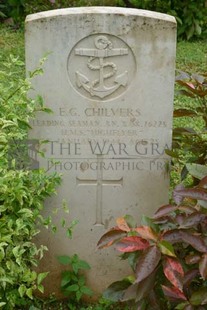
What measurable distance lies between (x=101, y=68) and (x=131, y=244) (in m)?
1.00

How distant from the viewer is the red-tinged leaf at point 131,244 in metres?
2.89

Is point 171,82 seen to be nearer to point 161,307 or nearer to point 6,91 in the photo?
point 6,91

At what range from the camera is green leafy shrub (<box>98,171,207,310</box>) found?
2869 millimetres

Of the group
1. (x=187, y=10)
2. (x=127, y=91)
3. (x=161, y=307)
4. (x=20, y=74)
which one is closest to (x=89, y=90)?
(x=127, y=91)

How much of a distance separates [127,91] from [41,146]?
1.76ft

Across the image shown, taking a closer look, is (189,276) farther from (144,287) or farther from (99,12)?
(99,12)

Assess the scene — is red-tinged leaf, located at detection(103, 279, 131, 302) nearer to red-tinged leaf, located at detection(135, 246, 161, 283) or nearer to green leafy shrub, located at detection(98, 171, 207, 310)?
green leafy shrub, located at detection(98, 171, 207, 310)

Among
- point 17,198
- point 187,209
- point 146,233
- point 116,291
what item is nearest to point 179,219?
point 187,209

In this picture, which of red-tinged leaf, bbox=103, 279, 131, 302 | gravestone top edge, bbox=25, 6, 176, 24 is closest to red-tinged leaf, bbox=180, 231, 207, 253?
red-tinged leaf, bbox=103, 279, 131, 302

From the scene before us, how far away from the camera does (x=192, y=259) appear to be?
116 inches

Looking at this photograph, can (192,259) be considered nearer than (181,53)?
Yes

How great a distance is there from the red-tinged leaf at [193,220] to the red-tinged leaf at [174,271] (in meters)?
0.16

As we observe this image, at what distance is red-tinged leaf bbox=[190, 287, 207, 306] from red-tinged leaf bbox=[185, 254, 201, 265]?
141mm

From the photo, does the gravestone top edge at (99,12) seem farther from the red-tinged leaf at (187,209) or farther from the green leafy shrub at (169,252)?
the red-tinged leaf at (187,209)
